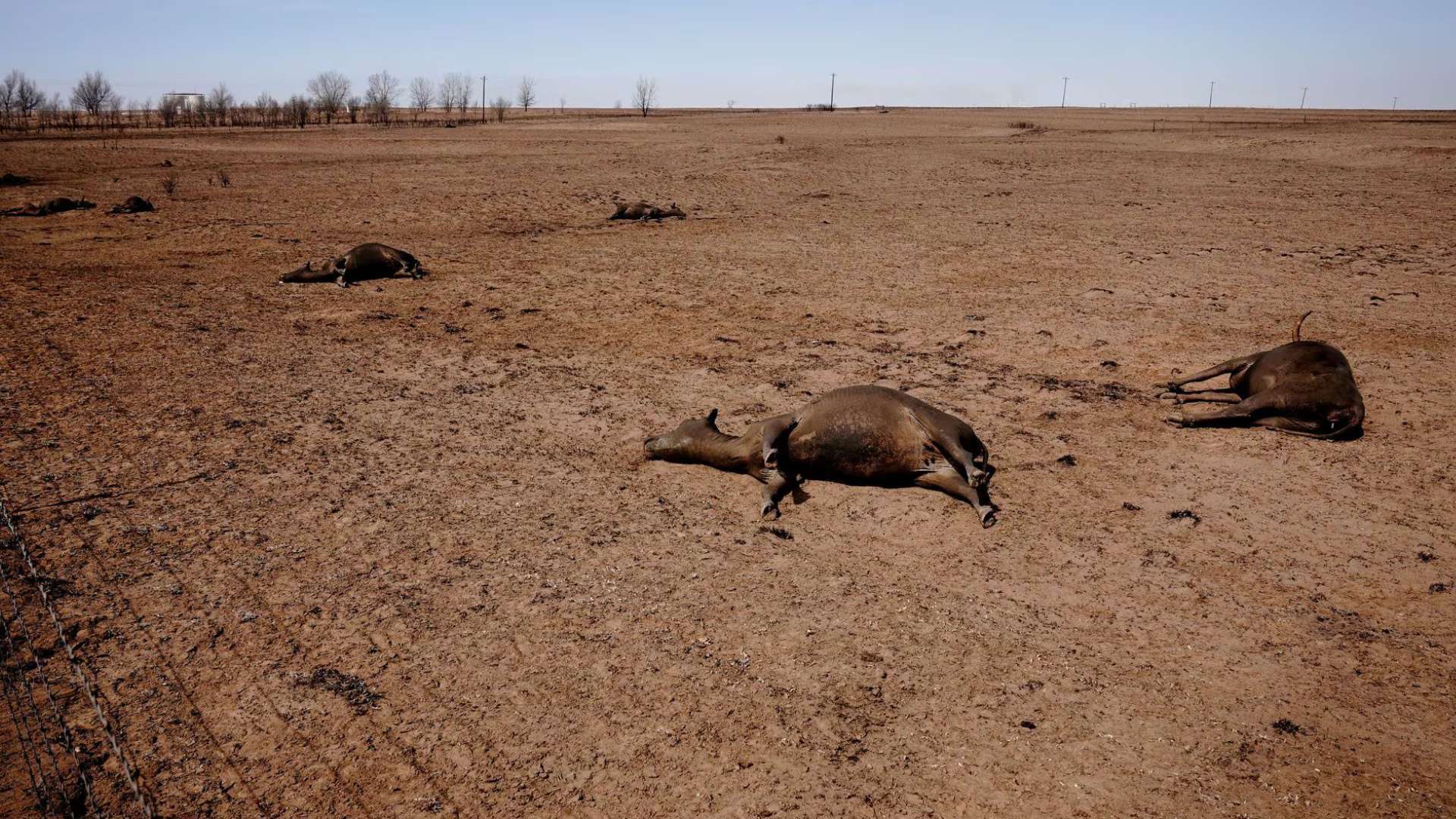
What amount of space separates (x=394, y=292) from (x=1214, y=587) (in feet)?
35.2

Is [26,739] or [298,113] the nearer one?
[26,739]

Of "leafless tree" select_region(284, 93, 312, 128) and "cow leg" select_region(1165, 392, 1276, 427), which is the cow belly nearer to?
"cow leg" select_region(1165, 392, 1276, 427)

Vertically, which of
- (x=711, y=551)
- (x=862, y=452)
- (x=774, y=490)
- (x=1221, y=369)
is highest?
(x=1221, y=369)

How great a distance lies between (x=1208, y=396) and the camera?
26.9 ft

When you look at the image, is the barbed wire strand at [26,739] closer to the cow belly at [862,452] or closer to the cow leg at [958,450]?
the cow belly at [862,452]

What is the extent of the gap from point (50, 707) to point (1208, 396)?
8.92m

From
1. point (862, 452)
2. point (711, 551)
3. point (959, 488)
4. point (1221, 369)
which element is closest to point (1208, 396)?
point (1221, 369)

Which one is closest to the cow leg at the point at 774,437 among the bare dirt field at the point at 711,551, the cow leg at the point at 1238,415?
the bare dirt field at the point at 711,551

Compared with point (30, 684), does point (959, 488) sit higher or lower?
higher

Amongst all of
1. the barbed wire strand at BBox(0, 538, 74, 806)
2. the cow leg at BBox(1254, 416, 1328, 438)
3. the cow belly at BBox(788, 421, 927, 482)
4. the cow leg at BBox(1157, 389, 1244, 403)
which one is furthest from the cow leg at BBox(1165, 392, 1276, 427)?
the barbed wire strand at BBox(0, 538, 74, 806)

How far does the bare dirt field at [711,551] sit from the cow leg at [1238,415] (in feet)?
0.74

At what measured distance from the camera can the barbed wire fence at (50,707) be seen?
3383 mm

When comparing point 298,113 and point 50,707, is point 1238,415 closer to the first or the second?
point 50,707

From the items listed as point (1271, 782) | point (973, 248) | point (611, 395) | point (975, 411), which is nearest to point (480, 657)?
point (1271, 782)
